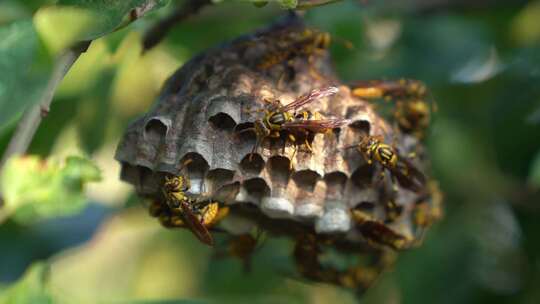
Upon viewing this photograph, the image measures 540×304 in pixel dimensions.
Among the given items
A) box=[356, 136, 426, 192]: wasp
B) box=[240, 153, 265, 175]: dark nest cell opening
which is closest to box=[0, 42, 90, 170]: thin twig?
→ box=[240, 153, 265, 175]: dark nest cell opening

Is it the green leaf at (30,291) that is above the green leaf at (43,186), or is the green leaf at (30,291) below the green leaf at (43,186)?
below

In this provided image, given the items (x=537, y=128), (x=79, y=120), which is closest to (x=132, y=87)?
(x=79, y=120)

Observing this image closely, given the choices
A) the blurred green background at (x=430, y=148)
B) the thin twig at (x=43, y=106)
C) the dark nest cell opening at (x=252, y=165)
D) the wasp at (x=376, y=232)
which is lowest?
the blurred green background at (x=430, y=148)

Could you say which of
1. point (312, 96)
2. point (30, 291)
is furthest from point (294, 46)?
point (30, 291)

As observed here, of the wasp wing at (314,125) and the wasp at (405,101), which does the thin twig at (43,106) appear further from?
the wasp at (405,101)

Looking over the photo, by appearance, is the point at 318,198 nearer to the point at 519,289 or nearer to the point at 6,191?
the point at 6,191

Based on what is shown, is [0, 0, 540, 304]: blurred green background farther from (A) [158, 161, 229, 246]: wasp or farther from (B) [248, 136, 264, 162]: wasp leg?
(B) [248, 136, 264, 162]: wasp leg

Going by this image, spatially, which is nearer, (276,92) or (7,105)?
(7,105)

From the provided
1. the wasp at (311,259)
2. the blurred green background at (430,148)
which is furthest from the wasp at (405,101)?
the blurred green background at (430,148)
